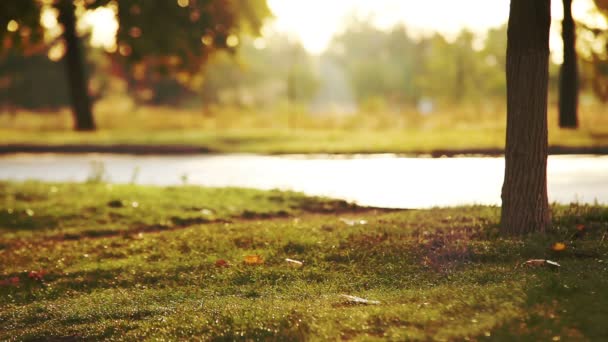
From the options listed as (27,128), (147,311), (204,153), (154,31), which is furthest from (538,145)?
(27,128)

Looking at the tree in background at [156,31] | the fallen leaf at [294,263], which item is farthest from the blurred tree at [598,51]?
the fallen leaf at [294,263]

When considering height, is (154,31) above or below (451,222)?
above

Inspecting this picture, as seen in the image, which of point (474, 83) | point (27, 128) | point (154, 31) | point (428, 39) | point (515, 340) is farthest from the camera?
point (428, 39)

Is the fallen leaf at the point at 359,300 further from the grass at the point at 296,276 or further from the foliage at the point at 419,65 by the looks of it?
the foliage at the point at 419,65

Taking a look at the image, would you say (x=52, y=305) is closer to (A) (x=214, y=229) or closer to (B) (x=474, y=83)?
(A) (x=214, y=229)

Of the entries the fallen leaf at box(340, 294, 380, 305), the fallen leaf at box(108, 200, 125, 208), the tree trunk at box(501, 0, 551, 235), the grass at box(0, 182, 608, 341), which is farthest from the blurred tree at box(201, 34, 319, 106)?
the fallen leaf at box(340, 294, 380, 305)

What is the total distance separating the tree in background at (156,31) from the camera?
75.7 ft

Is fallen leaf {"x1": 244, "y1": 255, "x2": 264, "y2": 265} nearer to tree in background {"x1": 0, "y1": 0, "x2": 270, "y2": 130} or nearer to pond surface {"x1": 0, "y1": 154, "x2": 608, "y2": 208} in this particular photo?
pond surface {"x1": 0, "y1": 154, "x2": 608, "y2": 208}

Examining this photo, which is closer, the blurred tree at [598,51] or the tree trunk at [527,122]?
the tree trunk at [527,122]

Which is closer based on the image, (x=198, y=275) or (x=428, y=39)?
(x=198, y=275)

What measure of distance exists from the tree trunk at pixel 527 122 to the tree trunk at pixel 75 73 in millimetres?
22307

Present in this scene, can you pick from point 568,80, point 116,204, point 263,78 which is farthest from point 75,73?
point 263,78

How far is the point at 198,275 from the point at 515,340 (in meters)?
3.28

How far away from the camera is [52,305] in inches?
247
